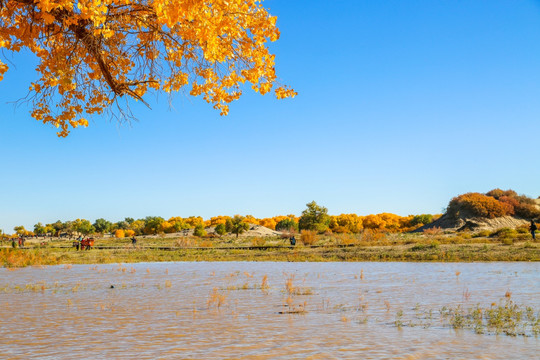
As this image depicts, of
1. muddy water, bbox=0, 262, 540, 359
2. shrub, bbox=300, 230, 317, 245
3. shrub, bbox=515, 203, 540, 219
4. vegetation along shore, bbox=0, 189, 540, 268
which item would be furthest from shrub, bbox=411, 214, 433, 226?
muddy water, bbox=0, 262, 540, 359

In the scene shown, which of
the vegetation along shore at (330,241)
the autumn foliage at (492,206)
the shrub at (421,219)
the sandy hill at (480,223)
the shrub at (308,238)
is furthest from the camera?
the shrub at (421,219)

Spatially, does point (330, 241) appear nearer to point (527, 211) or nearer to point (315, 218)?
point (315, 218)

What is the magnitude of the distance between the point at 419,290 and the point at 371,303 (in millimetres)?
2464

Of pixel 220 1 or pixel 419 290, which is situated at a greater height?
pixel 220 1

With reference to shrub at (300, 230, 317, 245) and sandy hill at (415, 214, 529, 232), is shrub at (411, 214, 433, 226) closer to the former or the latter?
sandy hill at (415, 214, 529, 232)

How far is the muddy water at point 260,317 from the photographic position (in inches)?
255

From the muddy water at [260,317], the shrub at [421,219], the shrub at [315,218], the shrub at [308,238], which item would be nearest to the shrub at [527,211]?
the shrub at [315,218]

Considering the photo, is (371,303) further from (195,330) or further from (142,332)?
(142,332)

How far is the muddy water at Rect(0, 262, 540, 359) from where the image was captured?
648cm

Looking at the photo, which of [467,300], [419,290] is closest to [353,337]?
[467,300]

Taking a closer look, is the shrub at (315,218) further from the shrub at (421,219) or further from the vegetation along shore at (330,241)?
the shrub at (421,219)

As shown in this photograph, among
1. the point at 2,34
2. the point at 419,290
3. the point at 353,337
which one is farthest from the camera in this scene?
the point at 419,290

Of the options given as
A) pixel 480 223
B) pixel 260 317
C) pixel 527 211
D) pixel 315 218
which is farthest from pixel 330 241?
pixel 260 317

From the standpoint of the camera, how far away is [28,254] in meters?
26.8
